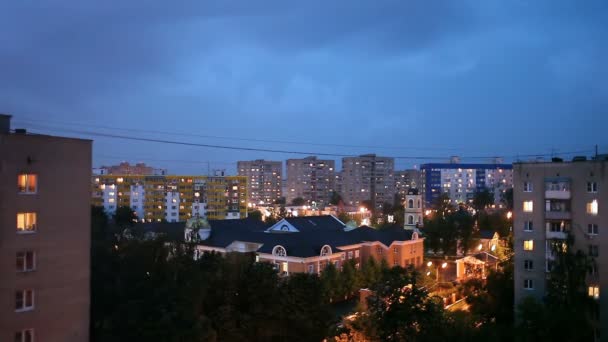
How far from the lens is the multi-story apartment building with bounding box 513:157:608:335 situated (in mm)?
21328

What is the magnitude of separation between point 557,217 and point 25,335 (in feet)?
64.3

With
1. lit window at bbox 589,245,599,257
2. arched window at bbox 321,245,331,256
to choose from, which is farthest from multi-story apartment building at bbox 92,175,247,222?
lit window at bbox 589,245,599,257

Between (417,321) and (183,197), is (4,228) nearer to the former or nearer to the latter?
(417,321)

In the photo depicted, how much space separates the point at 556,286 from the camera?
20750 millimetres

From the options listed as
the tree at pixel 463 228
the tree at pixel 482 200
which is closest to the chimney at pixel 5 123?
the tree at pixel 463 228

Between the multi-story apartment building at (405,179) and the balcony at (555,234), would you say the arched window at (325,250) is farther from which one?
the multi-story apartment building at (405,179)

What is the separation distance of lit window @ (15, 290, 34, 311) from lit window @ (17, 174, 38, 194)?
238 cm

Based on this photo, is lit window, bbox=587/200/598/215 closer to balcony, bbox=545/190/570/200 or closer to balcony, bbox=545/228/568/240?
balcony, bbox=545/190/570/200

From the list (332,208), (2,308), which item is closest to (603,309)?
(2,308)

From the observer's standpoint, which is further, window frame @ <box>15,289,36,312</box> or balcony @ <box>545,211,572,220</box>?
balcony @ <box>545,211,572,220</box>

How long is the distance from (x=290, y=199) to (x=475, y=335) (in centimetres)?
8551

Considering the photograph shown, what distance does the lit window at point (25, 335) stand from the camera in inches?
501

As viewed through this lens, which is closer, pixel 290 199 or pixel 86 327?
pixel 86 327

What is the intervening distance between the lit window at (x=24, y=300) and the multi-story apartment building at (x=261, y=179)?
94.1 meters
